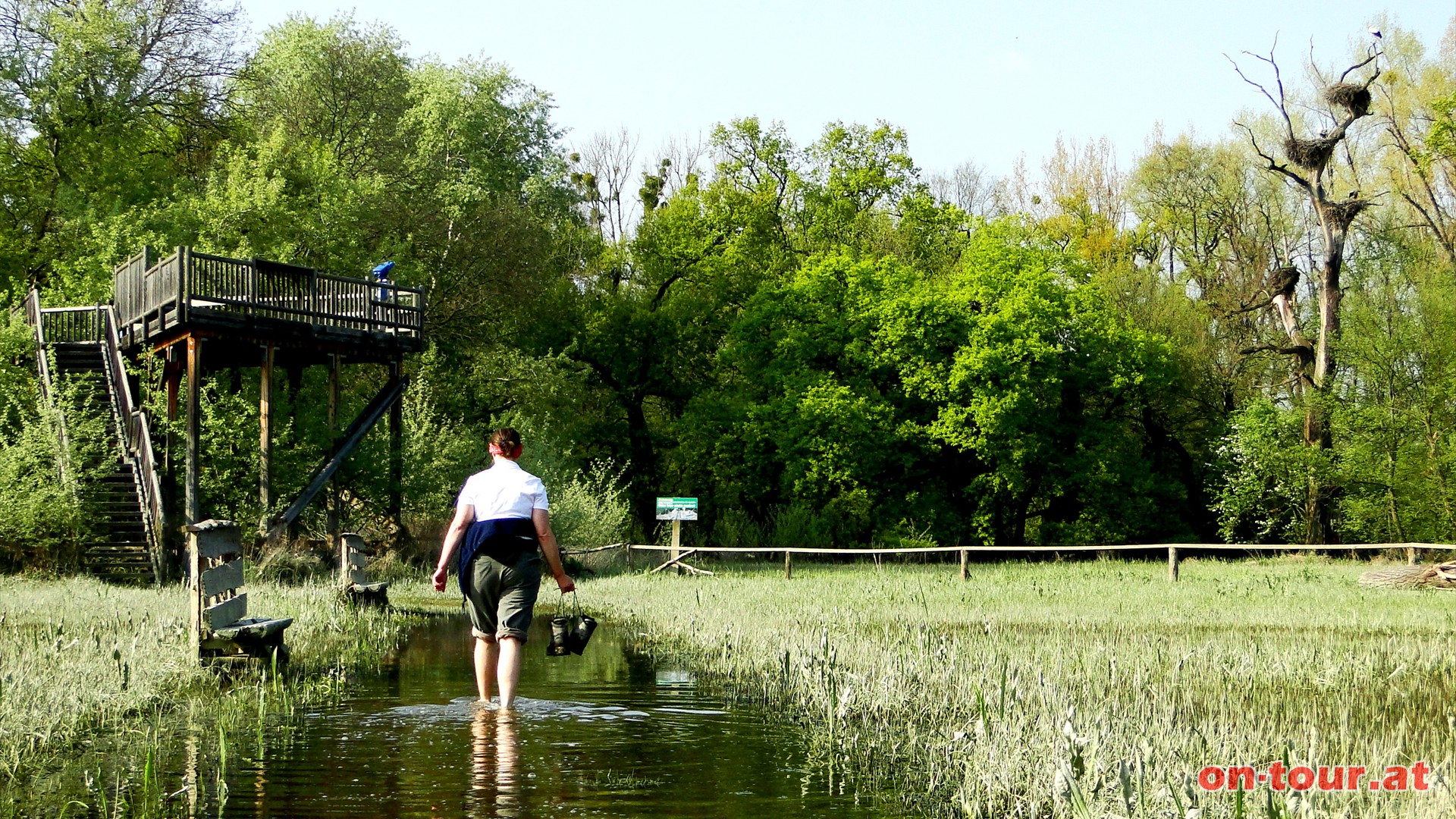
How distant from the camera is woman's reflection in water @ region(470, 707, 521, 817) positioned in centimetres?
641

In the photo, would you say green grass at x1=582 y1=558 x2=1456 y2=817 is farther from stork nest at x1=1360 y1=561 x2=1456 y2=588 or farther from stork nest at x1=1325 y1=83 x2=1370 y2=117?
stork nest at x1=1325 y1=83 x2=1370 y2=117

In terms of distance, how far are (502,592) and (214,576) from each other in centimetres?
332

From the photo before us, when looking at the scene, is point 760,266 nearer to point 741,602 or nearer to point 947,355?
point 947,355

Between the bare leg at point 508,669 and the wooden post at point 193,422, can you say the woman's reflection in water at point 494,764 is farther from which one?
the wooden post at point 193,422

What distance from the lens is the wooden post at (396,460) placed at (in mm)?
28750

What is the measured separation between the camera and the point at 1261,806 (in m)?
5.82

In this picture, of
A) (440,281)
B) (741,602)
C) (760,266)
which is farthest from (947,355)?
(741,602)

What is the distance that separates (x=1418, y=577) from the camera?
75.7 ft

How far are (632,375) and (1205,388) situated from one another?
62.1ft

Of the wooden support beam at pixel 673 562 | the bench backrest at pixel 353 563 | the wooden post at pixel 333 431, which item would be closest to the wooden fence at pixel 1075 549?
the wooden support beam at pixel 673 562

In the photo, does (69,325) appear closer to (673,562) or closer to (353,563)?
(673,562)

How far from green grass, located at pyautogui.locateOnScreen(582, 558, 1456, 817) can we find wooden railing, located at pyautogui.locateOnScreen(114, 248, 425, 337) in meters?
9.09

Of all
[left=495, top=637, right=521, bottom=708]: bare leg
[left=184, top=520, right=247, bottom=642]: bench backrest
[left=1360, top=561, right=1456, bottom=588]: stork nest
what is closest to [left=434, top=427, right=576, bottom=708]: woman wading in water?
[left=495, top=637, right=521, bottom=708]: bare leg

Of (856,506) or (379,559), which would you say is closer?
(379,559)
